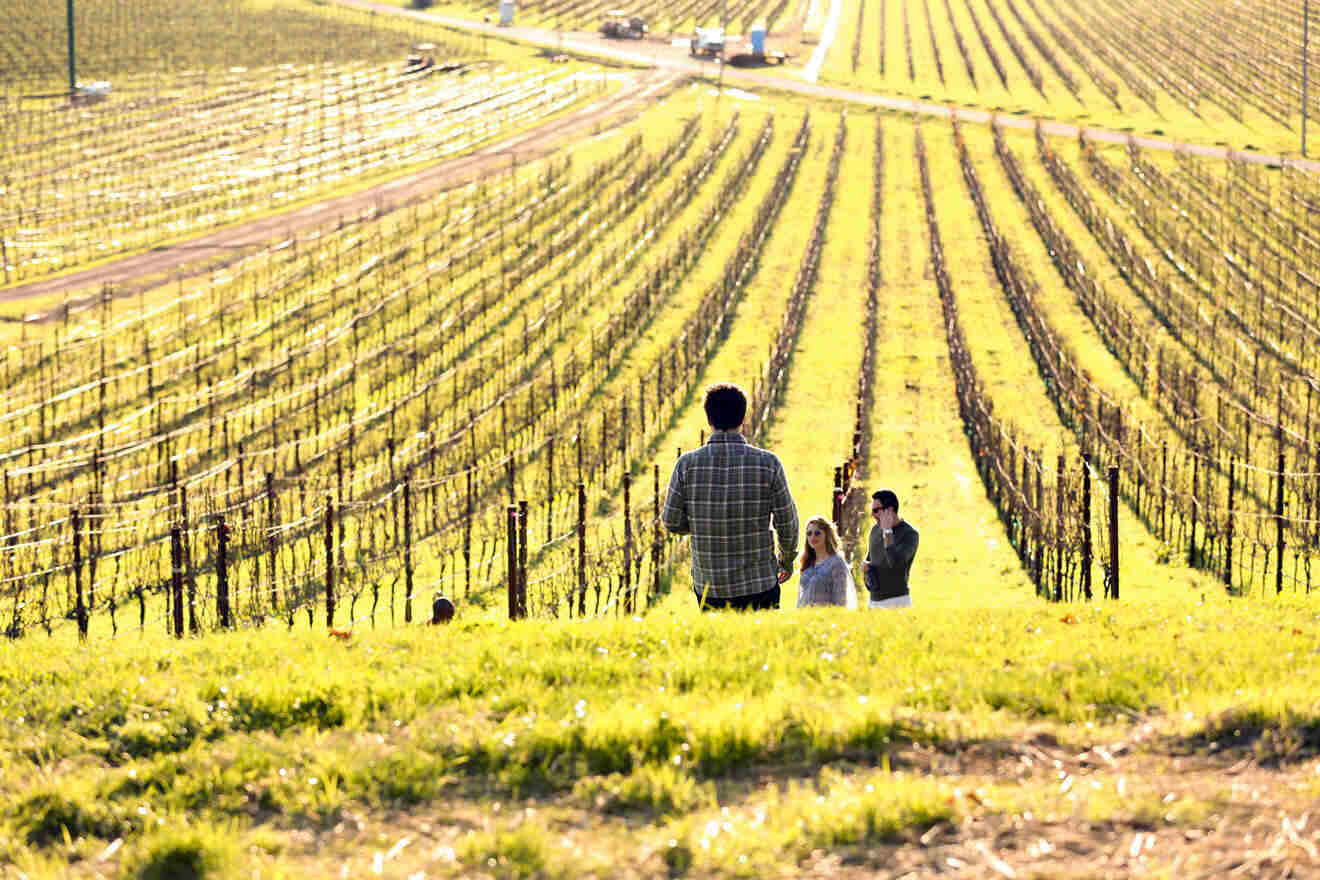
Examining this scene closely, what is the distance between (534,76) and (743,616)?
93.4 m

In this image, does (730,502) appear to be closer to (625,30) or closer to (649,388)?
(649,388)

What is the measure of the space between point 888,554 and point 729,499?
2.67 metres

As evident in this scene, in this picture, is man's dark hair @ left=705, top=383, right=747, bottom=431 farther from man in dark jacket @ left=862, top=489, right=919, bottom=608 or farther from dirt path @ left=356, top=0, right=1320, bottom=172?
dirt path @ left=356, top=0, right=1320, bottom=172

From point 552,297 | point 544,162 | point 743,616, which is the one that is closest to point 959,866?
point 743,616

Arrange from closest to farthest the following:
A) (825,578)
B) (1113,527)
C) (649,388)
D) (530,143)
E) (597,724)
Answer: (597,724)
(825,578)
(1113,527)
(649,388)
(530,143)

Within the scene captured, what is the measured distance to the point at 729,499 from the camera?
33.3 ft

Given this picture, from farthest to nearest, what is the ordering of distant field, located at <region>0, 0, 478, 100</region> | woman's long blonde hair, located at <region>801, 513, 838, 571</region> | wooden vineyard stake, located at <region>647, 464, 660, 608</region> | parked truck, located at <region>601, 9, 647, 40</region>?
parked truck, located at <region>601, 9, 647, 40</region>, distant field, located at <region>0, 0, 478, 100</region>, wooden vineyard stake, located at <region>647, 464, 660, 608</region>, woman's long blonde hair, located at <region>801, 513, 838, 571</region>

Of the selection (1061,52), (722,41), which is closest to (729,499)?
(722,41)

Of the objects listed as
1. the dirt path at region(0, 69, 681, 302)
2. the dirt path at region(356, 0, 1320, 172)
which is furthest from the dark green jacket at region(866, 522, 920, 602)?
the dirt path at region(356, 0, 1320, 172)

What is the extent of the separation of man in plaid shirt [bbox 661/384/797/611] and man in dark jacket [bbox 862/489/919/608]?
1988 millimetres

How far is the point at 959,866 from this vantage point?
266 inches

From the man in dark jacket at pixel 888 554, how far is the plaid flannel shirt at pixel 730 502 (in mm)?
2030

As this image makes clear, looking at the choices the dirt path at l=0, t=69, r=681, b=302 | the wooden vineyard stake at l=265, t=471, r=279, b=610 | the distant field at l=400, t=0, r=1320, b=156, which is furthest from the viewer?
the distant field at l=400, t=0, r=1320, b=156

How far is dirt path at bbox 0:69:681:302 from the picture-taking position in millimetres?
55562
